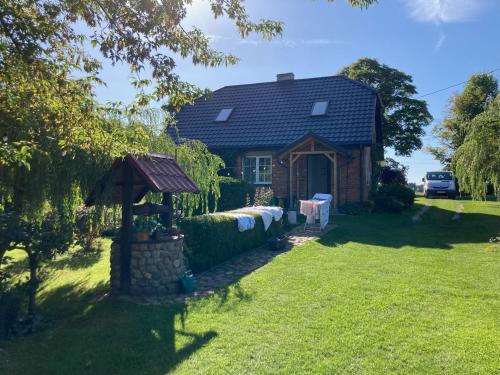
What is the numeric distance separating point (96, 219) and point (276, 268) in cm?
368

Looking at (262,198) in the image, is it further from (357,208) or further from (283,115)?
(283,115)

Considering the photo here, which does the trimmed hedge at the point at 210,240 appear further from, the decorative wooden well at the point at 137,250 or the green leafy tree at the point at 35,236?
the green leafy tree at the point at 35,236

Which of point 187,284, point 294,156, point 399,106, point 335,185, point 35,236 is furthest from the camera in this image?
point 399,106

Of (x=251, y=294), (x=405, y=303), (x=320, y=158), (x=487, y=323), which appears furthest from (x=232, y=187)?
(x=487, y=323)

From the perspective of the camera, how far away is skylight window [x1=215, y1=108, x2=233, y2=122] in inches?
829

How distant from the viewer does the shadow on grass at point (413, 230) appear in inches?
442

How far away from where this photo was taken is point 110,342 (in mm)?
5215

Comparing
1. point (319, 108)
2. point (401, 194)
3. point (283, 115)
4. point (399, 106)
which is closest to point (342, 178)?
point (401, 194)

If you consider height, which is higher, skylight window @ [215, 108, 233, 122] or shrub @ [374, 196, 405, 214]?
skylight window @ [215, 108, 233, 122]

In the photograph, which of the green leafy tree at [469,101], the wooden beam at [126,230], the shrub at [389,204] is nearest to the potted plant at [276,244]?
the wooden beam at [126,230]

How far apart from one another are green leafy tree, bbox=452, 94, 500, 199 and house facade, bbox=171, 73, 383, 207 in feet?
17.5

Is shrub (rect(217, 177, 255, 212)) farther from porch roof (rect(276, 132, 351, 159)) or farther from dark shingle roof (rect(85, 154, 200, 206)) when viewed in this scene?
dark shingle roof (rect(85, 154, 200, 206))

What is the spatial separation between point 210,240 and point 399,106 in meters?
27.3

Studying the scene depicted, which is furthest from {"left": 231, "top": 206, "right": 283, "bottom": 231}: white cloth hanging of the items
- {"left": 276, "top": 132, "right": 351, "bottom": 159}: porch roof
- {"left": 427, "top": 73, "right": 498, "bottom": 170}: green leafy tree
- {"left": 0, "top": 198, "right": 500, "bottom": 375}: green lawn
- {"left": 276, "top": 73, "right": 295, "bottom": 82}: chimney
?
{"left": 427, "top": 73, "right": 498, "bottom": 170}: green leafy tree
